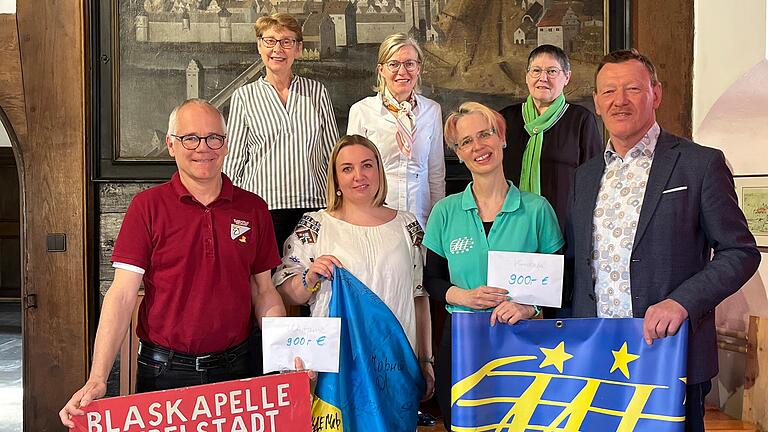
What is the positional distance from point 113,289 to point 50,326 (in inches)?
92.2

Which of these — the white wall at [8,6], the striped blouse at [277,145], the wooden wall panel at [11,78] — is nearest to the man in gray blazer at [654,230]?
the striped blouse at [277,145]

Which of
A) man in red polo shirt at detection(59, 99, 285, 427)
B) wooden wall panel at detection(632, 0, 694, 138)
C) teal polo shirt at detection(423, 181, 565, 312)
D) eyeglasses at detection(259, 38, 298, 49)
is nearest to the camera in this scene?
man in red polo shirt at detection(59, 99, 285, 427)

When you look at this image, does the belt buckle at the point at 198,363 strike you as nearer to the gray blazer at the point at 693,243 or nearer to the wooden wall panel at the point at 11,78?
the gray blazer at the point at 693,243

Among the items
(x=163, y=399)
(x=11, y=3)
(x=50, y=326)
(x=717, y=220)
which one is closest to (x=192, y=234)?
(x=163, y=399)

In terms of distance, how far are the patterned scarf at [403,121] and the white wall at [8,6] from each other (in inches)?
90.3

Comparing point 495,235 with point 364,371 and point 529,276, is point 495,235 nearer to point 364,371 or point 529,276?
point 529,276

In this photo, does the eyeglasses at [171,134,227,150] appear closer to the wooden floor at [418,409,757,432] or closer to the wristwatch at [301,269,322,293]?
the wristwatch at [301,269,322,293]

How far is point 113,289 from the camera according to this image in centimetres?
227

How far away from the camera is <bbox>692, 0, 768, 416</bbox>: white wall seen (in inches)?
148

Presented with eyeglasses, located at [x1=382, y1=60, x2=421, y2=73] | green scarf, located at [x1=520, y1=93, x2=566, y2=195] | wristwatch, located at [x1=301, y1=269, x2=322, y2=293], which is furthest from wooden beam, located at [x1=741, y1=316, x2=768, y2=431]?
wristwatch, located at [x1=301, y1=269, x2=322, y2=293]

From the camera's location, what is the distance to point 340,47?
4.49 meters

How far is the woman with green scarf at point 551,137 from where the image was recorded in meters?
3.59

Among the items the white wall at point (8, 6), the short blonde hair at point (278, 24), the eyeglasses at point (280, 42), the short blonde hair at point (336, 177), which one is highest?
the white wall at point (8, 6)

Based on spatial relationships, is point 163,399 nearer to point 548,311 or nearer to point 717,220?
point 548,311
